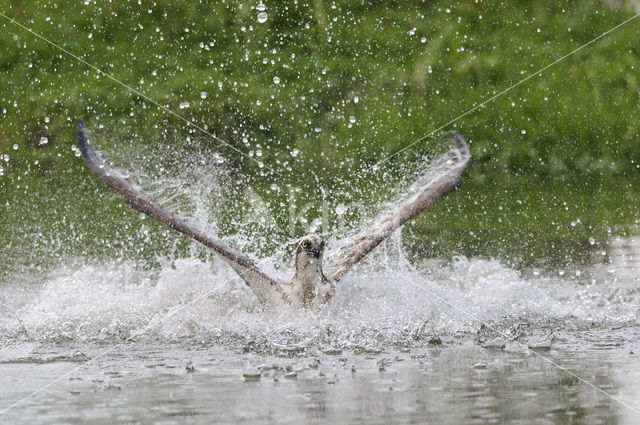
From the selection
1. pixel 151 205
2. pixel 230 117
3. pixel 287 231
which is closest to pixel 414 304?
pixel 151 205

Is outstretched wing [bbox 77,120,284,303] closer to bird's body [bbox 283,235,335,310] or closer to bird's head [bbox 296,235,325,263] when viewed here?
bird's body [bbox 283,235,335,310]

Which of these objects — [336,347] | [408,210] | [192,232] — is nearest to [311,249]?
[192,232]

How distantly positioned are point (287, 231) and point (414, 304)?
21.9 ft

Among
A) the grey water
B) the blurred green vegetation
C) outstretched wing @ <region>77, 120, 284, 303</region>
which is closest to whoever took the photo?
the grey water

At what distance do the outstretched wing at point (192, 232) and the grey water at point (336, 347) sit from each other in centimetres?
27

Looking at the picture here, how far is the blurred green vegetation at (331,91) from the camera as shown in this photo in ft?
85.9

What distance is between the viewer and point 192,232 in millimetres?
13391

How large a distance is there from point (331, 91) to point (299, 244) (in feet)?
50.2

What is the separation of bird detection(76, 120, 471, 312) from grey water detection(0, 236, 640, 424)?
22 centimetres

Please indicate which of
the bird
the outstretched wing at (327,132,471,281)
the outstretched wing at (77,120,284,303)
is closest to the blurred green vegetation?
the outstretched wing at (327,132,471,281)

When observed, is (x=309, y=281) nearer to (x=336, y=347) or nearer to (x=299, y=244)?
(x=299, y=244)

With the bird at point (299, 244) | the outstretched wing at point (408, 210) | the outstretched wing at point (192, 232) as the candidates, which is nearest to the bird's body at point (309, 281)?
the bird at point (299, 244)

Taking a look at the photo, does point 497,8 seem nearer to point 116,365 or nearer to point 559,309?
point 559,309

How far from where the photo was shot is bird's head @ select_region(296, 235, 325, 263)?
13391 millimetres
